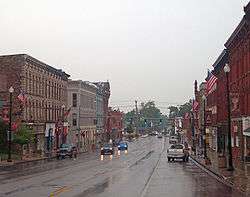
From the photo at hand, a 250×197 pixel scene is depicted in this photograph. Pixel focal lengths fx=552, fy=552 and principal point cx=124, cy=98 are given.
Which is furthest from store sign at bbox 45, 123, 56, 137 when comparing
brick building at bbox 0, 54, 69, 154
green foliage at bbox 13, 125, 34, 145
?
green foliage at bbox 13, 125, 34, 145

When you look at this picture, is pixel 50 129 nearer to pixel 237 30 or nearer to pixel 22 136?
pixel 22 136

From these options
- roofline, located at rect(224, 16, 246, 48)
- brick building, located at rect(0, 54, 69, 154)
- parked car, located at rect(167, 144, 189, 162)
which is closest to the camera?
roofline, located at rect(224, 16, 246, 48)

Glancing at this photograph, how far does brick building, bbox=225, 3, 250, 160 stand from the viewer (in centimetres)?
4312

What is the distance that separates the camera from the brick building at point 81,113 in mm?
104562

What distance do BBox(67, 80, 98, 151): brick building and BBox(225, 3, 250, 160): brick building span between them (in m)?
51.8

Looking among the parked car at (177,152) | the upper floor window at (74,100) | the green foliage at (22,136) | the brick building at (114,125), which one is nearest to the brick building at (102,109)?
the brick building at (114,125)

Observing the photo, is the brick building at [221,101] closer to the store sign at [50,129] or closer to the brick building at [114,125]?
the store sign at [50,129]

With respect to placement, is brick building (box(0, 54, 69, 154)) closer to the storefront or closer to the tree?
the tree

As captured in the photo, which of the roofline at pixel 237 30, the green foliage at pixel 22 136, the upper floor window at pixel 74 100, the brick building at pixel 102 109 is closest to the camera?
the roofline at pixel 237 30

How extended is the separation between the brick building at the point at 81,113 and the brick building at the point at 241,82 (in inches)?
2040

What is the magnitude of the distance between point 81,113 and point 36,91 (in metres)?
32.9

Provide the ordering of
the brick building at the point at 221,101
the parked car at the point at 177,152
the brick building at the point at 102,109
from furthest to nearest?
the brick building at the point at 102,109, the brick building at the point at 221,101, the parked car at the point at 177,152

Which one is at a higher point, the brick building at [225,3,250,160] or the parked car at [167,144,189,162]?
the brick building at [225,3,250,160]

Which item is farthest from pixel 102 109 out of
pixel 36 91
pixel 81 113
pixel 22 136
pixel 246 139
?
pixel 246 139
